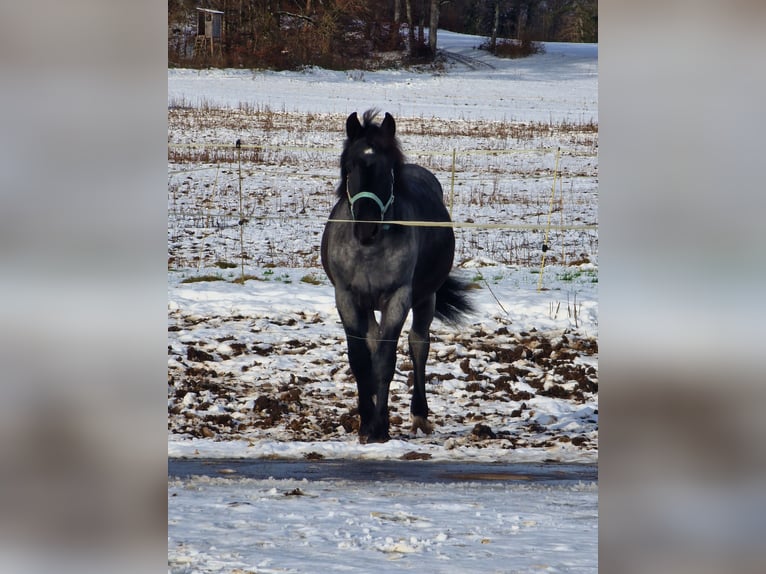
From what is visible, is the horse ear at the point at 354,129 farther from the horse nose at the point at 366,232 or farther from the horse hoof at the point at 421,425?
the horse hoof at the point at 421,425

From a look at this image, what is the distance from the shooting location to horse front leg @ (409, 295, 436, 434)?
5.14 meters

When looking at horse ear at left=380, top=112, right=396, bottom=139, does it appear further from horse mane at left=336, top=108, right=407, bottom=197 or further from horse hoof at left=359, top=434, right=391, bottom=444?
horse hoof at left=359, top=434, right=391, bottom=444

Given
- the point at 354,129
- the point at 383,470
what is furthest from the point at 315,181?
the point at 383,470

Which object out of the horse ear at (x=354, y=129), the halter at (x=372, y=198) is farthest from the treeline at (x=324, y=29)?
the halter at (x=372, y=198)

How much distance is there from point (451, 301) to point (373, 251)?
4.05 feet

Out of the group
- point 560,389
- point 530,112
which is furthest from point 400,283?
point 530,112

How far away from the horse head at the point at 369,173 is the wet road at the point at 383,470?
1.09m

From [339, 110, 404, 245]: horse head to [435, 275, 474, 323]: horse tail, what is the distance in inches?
48.1

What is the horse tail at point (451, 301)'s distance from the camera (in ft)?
18.1

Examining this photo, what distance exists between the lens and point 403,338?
267 inches
